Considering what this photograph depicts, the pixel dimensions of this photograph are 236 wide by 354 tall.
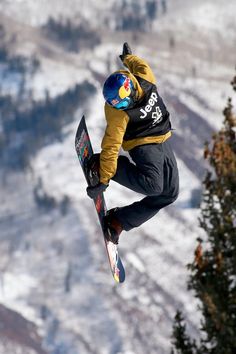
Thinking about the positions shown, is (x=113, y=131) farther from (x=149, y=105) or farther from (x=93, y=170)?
(x=93, y=170)

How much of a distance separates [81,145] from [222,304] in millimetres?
5011

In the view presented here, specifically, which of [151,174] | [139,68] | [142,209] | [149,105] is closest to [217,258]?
[142,209]

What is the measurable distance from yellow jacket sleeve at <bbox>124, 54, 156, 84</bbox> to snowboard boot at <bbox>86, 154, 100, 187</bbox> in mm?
1675

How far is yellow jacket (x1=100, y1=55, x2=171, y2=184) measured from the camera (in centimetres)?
1609

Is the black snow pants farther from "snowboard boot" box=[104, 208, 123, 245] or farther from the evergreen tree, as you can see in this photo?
the evergreen tree

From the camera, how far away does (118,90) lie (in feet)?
51.6

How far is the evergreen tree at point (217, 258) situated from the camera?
2052cm

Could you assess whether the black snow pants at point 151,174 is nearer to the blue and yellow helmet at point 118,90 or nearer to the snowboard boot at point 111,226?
the snowboard boot at point 111,226

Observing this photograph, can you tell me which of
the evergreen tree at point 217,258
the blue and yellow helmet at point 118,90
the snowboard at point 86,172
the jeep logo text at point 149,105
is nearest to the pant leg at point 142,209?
the snowboard at point 86,172

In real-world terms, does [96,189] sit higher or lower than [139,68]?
lower

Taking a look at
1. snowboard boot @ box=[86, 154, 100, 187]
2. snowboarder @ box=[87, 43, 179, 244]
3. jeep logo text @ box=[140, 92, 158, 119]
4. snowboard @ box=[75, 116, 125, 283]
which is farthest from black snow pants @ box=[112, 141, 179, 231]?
snowboard @ box=[75, 116, 125, 283]

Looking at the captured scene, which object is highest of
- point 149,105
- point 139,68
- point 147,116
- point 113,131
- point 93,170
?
point 139,68

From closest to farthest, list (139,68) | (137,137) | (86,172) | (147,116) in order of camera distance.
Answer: (147,116)
(137,137)
(86,172)
(139,68)

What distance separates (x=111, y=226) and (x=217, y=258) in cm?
295
